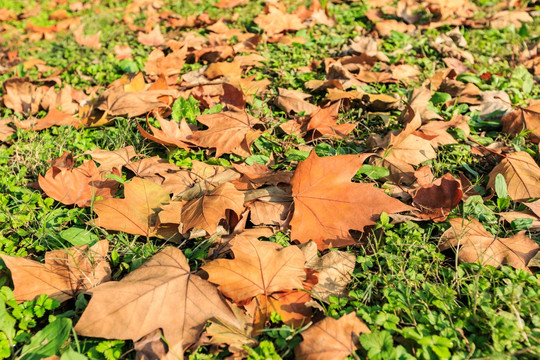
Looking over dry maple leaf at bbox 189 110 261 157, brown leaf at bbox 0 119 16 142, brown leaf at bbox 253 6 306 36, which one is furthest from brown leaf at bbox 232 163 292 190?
brown leaf at bbox 253 6 306 36

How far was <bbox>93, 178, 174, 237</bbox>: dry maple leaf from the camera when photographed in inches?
69.2

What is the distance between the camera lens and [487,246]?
1629 millimetres

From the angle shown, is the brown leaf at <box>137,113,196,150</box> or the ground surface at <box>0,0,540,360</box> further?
the brown leaf at <box>137,113,196,150</box>

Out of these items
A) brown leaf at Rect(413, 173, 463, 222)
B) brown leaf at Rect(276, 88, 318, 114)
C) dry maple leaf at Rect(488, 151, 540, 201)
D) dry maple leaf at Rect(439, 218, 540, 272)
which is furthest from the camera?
brown leaf at Rect(276, 88, 318, 114)

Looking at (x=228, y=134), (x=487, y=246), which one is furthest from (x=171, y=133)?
(x=487, y=246)

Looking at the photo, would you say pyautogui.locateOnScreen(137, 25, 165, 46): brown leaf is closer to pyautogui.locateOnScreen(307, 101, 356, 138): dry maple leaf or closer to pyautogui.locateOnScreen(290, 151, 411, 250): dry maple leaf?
pyautogui.locateOnScreen(307, 101, 356, 138): dry maple leaf

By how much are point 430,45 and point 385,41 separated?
→ 37 cm

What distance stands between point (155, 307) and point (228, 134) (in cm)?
109

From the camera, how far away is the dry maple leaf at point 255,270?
4.73 feet

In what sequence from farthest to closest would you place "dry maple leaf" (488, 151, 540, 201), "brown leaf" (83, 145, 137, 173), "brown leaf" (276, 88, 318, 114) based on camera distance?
"brown leaf" (276, 88, 318, 114) < "brown leaf" (83, 145, 137, 173) < "dry maple leaf" (488, 151, 540, 201)

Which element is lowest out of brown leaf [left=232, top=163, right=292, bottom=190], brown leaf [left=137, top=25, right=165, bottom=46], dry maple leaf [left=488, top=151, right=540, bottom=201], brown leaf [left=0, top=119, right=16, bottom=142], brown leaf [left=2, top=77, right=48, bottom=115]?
dry maple leaf [left=488, top=151, right=540, bottom=201]

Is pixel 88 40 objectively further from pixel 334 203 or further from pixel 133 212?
pixel 334 203

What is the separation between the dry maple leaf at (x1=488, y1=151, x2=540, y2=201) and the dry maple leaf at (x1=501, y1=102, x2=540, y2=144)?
11.9 inches

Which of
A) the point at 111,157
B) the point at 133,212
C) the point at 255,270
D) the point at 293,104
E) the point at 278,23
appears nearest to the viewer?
the point at 255,270
